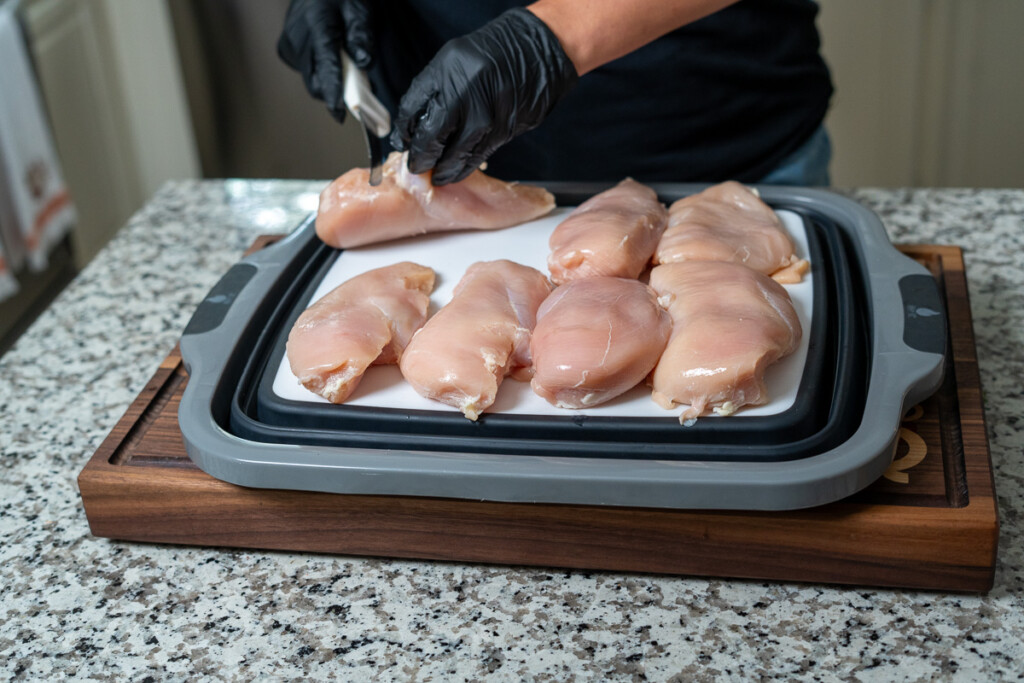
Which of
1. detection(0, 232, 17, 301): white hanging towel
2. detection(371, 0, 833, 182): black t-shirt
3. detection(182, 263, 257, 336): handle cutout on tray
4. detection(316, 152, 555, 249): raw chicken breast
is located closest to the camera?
detection(182, 263, 257, 336): handle cutout on tray

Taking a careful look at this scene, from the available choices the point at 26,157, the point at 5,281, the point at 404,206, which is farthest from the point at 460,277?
the point at 26,157

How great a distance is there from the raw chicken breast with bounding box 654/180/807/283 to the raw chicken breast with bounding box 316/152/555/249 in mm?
213

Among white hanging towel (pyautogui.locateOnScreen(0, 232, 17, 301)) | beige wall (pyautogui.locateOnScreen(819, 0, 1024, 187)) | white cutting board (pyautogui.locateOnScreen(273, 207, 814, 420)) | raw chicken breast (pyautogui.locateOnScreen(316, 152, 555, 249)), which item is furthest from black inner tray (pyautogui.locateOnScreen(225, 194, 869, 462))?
beige wall (pyautogui.locateOnScreen(819, 0, 1024, 187))

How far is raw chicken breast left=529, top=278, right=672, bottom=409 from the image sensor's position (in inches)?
32.6

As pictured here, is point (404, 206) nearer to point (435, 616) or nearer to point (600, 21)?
point (600, 21)

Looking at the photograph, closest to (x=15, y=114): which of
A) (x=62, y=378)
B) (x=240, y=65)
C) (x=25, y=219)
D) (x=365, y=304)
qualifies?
(x=25, y=219)

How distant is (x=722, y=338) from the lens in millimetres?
842

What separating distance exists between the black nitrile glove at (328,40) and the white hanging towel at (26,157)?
1444 millimetres

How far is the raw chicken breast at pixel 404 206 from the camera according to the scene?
1.13 m

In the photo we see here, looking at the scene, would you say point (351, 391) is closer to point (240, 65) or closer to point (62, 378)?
point (62, 378)

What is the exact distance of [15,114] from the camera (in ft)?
8.21

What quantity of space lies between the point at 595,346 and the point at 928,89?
2459 millimetres

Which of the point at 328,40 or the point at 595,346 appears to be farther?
the point at 328,40

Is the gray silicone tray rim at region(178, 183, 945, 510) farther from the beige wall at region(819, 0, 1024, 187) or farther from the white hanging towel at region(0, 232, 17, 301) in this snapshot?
the beige wall at region(819, 0, 1024, 187)
